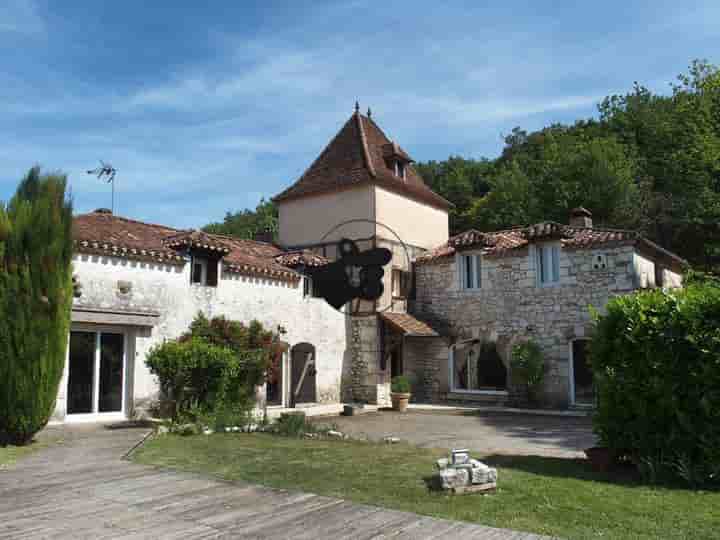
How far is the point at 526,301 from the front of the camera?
17.1 meters

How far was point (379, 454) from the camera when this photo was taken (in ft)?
25.9

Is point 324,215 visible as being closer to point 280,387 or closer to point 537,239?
point 280,387

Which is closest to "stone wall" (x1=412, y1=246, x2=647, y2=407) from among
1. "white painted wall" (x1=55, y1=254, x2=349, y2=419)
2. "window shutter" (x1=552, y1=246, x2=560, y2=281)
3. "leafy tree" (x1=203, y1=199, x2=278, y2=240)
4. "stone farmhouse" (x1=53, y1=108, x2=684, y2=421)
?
"stone farmhouse" (x1=53, y1=108, x2=684, y2=421)

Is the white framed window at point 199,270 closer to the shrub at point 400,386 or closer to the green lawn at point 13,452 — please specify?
the green lawn at point 13,452

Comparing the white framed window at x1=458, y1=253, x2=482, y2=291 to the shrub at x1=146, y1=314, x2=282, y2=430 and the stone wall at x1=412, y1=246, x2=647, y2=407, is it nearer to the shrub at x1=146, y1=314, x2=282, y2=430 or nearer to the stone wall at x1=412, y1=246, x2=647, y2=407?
the stone wall at x1=412, y1=246, x2=647, y2=407

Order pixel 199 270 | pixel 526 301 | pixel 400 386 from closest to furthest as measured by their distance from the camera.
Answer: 1. pixel 199 270
2. pixel 400 386
3. pixel 526 301

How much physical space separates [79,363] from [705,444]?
1035 centimetres

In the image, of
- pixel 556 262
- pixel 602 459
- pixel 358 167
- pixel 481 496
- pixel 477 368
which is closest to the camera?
pixel 481 496

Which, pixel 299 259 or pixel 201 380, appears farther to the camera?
pixel 299 259

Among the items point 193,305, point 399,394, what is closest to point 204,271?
point 193,305

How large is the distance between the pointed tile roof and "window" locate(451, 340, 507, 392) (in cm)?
523

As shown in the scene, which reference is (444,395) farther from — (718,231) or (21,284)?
(718,231)

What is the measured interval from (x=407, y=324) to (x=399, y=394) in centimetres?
222

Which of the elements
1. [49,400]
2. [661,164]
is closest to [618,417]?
[49,400]
